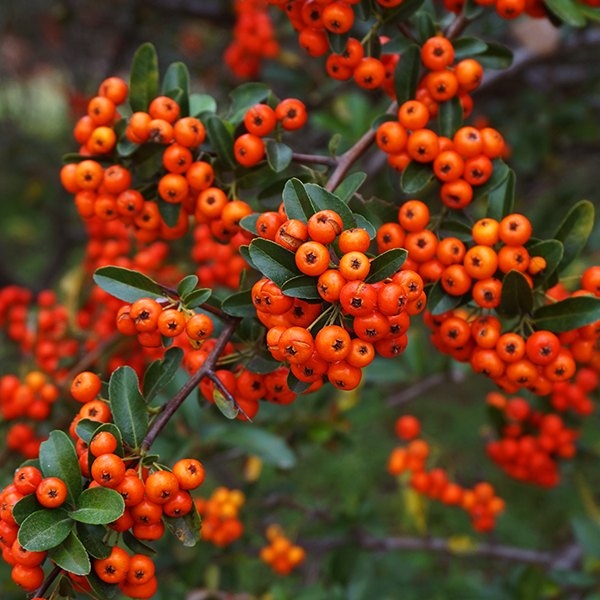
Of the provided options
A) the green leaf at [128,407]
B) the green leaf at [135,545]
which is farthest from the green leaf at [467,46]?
the green leaf at [135,545]

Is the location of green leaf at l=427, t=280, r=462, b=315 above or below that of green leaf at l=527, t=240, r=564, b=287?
below

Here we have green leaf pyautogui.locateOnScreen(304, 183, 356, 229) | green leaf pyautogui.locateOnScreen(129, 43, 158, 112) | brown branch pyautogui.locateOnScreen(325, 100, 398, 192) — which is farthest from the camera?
green leaf pyautogui.locateOnScreen(129, 43, 158, 112)

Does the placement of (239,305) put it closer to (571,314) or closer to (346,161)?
(346,161)

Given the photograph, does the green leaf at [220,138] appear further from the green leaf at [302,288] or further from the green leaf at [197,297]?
the green leaf at [302,288]

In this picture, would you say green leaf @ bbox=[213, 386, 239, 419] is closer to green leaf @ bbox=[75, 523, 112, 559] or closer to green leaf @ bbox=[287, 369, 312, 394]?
green leaf @ bbox=[287, 369, 312, 394]

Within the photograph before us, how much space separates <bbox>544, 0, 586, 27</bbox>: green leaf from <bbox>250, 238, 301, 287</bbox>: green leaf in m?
1.27

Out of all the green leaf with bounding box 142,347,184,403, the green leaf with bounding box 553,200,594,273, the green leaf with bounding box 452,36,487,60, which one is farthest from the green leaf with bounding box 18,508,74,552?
the green leaf with bounding box 452,36,487,60

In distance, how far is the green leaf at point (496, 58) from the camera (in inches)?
75.9

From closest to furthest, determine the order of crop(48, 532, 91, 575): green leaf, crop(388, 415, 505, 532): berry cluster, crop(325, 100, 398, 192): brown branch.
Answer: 1. crop(48, 532, 91, 575): green leaf
2. crop(325, 100, 398, 192): brown branch
3. crop(388, 415, 505, 532): berry cluster

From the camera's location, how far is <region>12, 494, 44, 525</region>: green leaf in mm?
1270

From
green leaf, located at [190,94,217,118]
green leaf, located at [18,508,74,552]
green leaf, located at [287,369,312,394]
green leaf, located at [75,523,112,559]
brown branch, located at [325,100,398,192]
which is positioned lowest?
green leaf, located at [75,523,112,559]

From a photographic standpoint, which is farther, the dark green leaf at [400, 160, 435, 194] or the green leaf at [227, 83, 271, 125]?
the green leaf at [227, 83, 271, 125]

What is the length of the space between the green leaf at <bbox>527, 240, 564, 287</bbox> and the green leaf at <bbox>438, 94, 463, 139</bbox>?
44cm

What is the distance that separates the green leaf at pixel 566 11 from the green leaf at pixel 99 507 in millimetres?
1943
